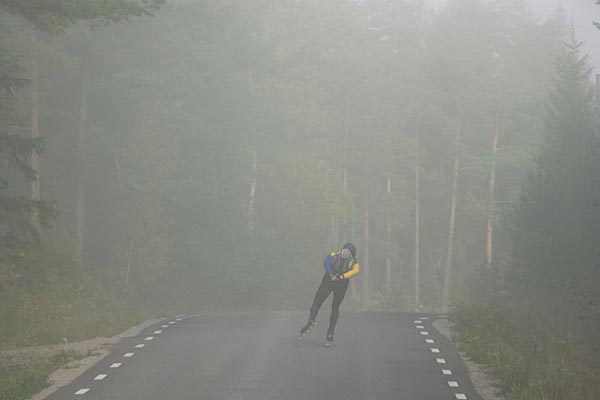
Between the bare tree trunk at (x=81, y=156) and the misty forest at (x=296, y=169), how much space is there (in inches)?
5.0

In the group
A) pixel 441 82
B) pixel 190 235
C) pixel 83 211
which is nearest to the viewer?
pixel 83 211

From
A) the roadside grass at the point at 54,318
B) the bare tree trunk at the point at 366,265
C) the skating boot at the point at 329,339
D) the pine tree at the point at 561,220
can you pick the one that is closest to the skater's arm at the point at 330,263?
the skating boot at the point at 329,339

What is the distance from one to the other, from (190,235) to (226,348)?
30442 mm

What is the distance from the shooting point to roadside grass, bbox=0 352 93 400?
1416 centimetres

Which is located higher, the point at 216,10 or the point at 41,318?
the point at 216,10

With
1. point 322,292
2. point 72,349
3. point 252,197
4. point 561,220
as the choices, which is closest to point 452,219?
point 252,197

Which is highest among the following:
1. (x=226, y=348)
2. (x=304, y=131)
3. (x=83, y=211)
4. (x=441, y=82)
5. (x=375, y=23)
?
(x=375, y=23)

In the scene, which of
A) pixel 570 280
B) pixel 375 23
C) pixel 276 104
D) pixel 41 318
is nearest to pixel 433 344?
pixel 41 318

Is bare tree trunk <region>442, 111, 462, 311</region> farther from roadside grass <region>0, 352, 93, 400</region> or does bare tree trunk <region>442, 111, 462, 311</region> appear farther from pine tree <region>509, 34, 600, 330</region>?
roadside grass <region>0, 352, 93, 400</region>

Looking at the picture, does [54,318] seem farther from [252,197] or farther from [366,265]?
[366,265]

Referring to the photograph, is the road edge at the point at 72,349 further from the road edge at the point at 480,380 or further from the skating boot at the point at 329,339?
the road edge at the point at 480,380

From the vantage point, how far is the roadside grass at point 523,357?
46.7ft

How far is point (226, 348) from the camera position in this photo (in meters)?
19.0

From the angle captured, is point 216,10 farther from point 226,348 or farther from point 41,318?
point 226,348
